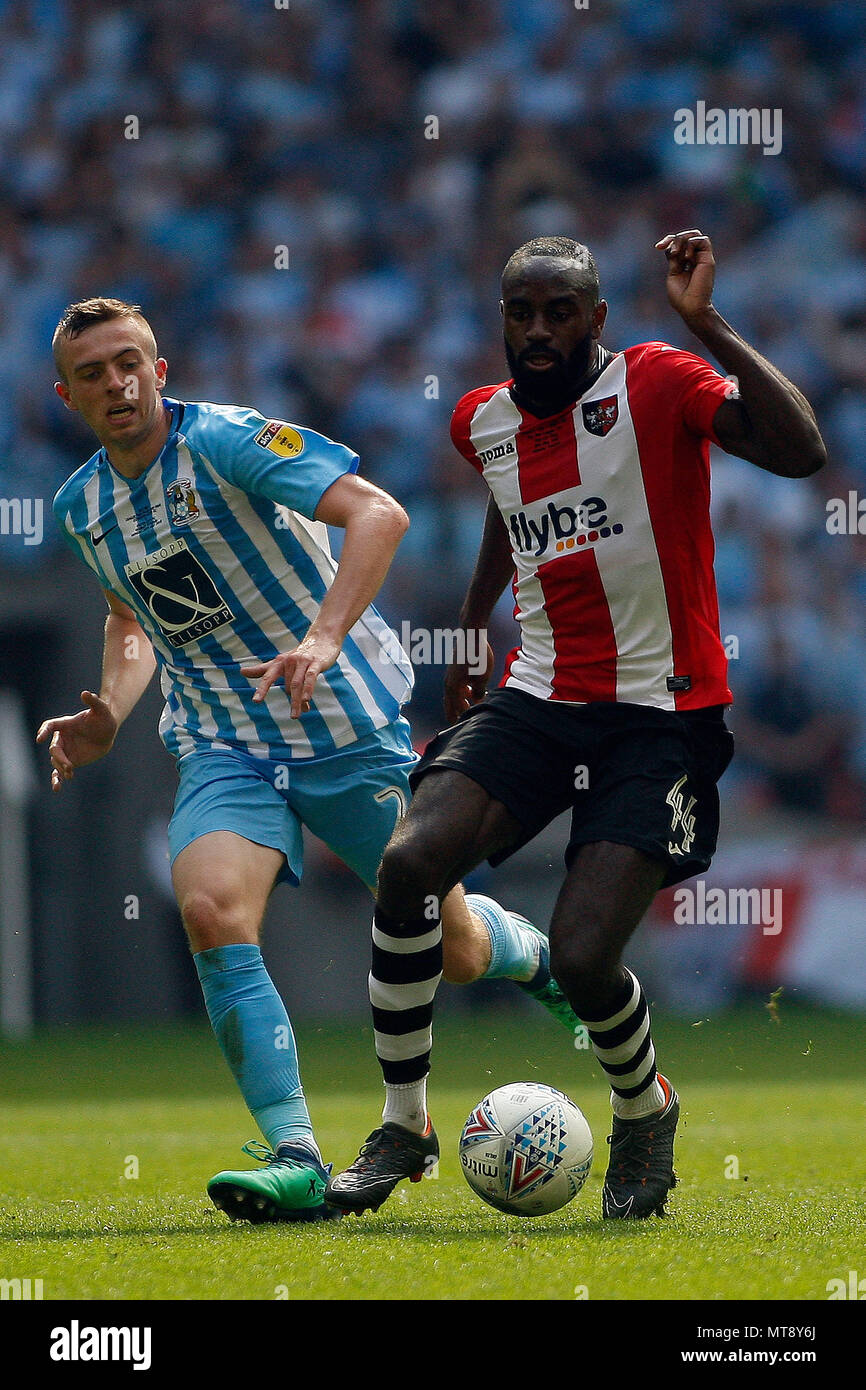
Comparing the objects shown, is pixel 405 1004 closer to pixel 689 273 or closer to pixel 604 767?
pixel 604 767

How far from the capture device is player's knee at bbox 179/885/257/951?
392cm

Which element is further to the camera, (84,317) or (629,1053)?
(84,317)

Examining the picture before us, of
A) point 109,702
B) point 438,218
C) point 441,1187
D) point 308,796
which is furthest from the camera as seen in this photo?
point 438,218

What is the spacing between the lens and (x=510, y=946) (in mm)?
4555

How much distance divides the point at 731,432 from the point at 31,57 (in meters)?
10.7

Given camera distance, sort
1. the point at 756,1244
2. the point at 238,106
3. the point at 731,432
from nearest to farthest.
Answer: the point at 756,1244 < the point at 731,432 < the point at 238,106

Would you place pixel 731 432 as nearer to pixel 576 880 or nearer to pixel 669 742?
pixel 669 742

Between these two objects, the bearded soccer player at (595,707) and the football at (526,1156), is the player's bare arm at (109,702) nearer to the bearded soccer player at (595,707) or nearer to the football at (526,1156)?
the bearded soccer player at (595,707)

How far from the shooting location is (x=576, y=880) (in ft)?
11.9

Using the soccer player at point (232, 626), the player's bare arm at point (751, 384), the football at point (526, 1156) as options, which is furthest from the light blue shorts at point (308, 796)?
the player's bare arm at point (751, 384)

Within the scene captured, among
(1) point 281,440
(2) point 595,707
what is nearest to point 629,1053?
(2) point 595,707

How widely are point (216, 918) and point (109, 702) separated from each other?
84 cm

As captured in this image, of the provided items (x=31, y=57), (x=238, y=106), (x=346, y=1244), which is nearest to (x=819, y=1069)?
(x=346, y=1244)

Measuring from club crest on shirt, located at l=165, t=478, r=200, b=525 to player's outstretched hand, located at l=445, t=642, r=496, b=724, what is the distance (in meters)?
0.75
